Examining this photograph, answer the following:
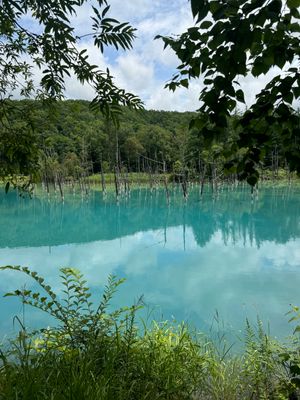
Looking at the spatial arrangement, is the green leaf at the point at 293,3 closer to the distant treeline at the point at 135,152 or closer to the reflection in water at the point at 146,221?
the distant treeline at the point at 135,152

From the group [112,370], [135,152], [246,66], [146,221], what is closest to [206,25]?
[246,66]

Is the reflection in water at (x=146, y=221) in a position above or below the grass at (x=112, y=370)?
below

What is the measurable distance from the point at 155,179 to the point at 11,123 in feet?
177

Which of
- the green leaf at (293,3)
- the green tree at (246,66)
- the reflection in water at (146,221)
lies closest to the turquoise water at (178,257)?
the reflection in water at (146,221)

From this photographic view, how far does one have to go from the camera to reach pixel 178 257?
14.9 m

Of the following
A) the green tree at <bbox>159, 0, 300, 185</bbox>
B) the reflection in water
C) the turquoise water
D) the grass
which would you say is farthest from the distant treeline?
the green tree at <bbox>159, 0, 300, 185</bbox>

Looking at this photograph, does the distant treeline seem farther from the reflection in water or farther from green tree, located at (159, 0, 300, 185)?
green tree, located at (159, 0, 300, 185)

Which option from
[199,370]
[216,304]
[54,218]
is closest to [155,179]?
[54,218]

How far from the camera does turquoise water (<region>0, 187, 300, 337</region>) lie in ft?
29.5

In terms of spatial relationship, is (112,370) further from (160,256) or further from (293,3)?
(160,256)

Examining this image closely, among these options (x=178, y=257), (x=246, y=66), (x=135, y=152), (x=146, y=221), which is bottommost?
(x=146, y=221)

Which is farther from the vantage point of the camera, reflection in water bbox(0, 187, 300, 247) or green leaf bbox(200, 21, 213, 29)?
reflection in water bbox(0, 187, 300, 247)

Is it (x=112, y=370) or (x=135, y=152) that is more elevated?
(x=135, y=152)

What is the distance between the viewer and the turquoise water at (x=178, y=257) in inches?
353
